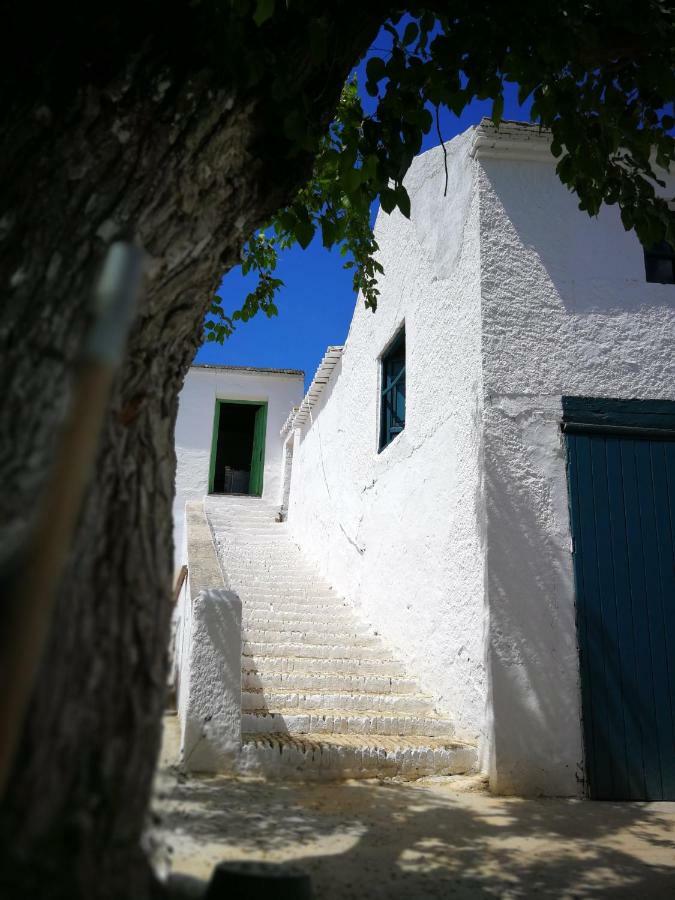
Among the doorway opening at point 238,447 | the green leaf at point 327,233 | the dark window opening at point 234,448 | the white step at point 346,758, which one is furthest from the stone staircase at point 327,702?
the dark window opening at point 234,448

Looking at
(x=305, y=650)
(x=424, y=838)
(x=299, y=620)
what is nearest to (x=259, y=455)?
(x=299, y=620)

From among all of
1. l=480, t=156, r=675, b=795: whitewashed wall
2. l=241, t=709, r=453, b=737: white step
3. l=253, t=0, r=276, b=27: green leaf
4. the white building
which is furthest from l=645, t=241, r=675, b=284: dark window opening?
l=253, t=0, r=276, b=27: green leaf

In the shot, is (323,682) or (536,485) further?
(323,682)

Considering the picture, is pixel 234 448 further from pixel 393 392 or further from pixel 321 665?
pixel 321 665

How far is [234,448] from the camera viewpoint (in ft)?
61.8

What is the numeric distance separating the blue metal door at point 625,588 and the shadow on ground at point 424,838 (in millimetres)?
281

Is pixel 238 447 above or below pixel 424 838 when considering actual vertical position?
above

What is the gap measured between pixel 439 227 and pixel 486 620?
3.72 m

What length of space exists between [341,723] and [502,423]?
247 centimetres

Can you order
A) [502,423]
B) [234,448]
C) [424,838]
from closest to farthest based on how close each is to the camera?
[424,838] < [502,423] < [234,448]

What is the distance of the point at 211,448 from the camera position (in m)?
13.8

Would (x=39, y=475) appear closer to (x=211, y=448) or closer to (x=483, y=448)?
(x=483, y=448)

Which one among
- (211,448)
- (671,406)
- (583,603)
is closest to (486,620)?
(583,603)

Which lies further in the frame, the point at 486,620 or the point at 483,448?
the point at 483,448
